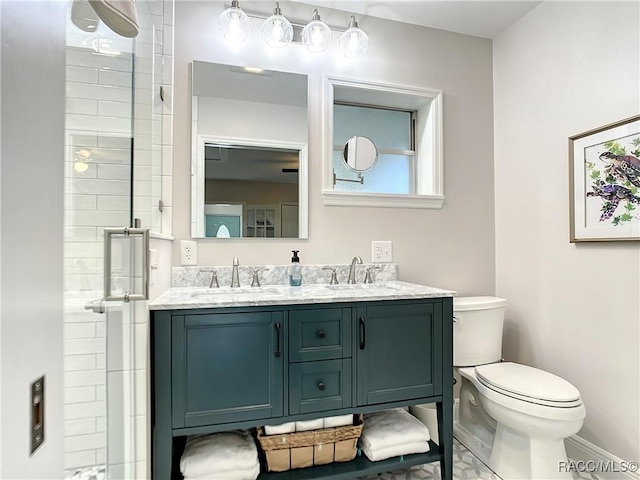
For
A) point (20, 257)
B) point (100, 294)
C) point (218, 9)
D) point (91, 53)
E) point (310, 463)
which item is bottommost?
point (310, 463)

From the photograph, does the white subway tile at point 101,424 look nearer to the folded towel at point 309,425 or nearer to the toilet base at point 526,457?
the folded towel at point 309,425

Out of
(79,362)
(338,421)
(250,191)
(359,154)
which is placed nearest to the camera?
(79,362)

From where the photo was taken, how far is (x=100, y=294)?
964 millimetres

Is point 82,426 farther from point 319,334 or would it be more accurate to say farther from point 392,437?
point 392,437

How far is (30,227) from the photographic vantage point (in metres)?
0.38

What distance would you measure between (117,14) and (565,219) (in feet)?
6.88

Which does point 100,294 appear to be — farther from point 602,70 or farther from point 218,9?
point 602,70

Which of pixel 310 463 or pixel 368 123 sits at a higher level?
pixel 368 123

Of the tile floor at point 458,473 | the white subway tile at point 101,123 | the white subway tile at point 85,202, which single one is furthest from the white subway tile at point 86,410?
the tile floor at point 458,473

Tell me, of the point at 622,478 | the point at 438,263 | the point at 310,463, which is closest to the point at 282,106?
the point at 438,263

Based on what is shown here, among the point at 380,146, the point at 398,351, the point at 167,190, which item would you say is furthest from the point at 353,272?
the point at 167,190

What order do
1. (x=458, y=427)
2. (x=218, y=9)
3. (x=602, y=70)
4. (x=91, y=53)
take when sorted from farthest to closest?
(x=458, y=427) → (x=218, y=9) → (x=602, y=70) → (x=91, y=53)

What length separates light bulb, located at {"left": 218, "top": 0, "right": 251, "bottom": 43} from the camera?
71.2 inches

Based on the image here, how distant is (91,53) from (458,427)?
238 cm
